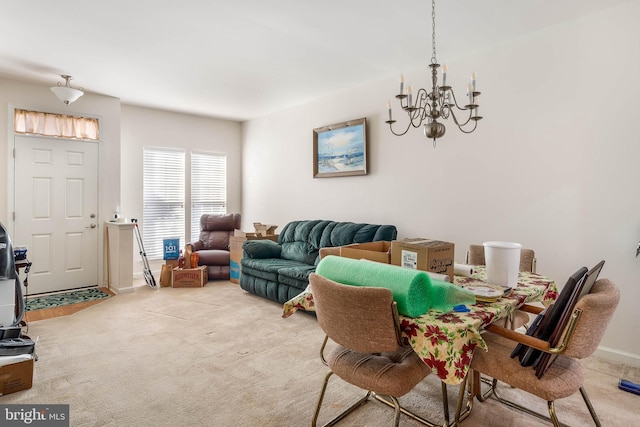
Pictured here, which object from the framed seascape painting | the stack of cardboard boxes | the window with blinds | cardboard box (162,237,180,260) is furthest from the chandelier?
the window with blinds

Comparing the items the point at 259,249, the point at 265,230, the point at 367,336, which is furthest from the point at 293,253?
the point at 367,336

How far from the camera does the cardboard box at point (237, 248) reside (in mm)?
5125

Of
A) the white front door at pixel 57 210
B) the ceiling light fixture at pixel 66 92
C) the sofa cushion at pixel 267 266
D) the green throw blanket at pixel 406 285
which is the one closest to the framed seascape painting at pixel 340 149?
the sofa cushion at pixel 267 266

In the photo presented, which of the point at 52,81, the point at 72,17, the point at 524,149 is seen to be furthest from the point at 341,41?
the point at 52,81

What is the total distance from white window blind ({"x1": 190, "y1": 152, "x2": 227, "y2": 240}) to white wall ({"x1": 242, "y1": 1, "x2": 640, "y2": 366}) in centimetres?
319

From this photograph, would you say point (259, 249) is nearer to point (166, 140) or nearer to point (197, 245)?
point (197, 245)

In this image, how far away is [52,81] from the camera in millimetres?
4406

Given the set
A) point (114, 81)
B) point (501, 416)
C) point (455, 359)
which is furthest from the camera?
point (114, 81)

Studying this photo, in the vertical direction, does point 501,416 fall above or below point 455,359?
below

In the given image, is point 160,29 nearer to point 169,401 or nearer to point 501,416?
point 169,401

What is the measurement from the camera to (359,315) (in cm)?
153

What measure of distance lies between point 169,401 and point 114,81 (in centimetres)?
383

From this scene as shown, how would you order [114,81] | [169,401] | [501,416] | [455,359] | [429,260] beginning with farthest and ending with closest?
[114,81], [169,401], [501,416], [429,260], [455,359]

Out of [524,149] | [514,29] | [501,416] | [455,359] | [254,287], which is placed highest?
[514,29]
